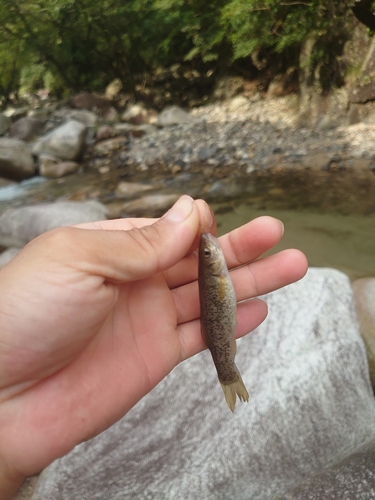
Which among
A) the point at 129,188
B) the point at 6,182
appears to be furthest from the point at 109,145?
the point at 129,188

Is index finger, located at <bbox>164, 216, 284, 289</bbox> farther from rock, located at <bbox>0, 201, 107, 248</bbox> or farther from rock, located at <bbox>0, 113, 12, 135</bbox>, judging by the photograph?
rock, located at <bbox>0, 113, 12, 135</bbox>

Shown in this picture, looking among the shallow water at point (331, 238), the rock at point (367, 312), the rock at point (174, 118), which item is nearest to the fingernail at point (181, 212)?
the rock at point (367, 312)

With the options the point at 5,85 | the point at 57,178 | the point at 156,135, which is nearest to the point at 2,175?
the point at 57,178

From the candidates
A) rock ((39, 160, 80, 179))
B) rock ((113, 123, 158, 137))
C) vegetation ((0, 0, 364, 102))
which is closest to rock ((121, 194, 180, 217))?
rock ((39, 160, 80, 179))

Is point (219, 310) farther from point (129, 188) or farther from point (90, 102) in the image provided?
point (90, 102)

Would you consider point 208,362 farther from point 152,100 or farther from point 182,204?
point 152,100

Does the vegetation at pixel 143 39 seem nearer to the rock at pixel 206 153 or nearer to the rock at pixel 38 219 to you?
the rock at pixel 206 153
